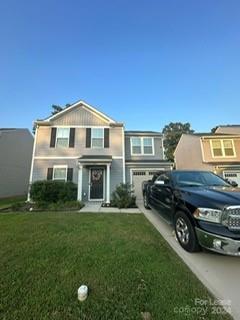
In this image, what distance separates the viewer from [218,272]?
2826 mm

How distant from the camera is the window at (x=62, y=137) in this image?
1271 centimetres

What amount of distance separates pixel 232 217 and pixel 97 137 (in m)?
11.2

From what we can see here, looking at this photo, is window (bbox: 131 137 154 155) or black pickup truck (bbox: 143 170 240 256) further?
window (bbox: 131 137 154 155)

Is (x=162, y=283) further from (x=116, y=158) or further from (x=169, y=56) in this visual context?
(x=169, y=56)

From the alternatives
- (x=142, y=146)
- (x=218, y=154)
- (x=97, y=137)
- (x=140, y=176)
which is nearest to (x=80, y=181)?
(x=97, y=137)

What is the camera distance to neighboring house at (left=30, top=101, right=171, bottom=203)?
12.0m

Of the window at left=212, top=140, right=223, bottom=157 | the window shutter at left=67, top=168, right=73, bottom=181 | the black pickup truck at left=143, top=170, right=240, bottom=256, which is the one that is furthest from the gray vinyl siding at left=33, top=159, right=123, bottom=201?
the window at left=212, top=140, right=223, bottom=157

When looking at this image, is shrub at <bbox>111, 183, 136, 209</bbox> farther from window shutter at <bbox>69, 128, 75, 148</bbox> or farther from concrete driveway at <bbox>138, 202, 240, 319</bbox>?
concrete driveway at <bbox>138, 202, 240, 319</bbox>

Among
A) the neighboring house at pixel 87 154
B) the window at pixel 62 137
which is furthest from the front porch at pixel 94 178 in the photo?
the window at pixel 62 137

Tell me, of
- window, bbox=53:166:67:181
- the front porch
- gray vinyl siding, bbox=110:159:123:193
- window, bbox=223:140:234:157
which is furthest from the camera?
window, bbox=223:140:234:157

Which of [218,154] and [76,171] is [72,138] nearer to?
[76,171]

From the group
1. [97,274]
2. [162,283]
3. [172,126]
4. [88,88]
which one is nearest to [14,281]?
[97,274]

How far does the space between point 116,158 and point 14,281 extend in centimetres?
1053

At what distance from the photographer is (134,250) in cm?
354
